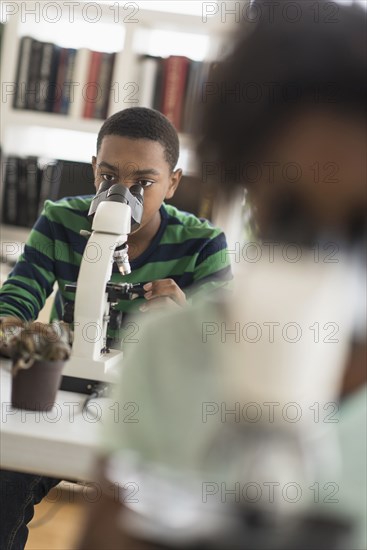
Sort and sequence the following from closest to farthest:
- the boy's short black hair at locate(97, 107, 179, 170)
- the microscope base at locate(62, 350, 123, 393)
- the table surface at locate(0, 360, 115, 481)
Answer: the table surface at locate(0, 360, 115, 481)
the microscope base at locate(62, 350, 123, 393)
the boy's short black hair at locate(97, 107, 179, 170)

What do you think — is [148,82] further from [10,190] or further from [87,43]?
[10,190]

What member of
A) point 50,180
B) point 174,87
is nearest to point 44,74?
point 50,180

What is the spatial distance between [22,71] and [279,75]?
259 centimetres

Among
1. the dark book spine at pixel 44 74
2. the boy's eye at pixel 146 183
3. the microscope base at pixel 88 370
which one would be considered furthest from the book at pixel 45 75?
the microscope base at pixel 88 370

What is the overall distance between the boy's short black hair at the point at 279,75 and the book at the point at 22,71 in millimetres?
2525

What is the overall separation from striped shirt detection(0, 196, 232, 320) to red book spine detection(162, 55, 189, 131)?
981 mm

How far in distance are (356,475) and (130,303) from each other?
1.22 meters

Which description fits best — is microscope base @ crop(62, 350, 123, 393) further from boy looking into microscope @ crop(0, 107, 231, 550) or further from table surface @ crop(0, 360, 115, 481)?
boy looking into microscope @ crop(0, 107, 231, 550)

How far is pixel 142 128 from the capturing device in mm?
1875

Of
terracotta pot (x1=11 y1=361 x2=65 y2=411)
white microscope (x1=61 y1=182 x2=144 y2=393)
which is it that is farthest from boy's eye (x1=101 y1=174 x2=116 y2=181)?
terracotta pot (x1=11 y1=361 x2=65 y2=411)

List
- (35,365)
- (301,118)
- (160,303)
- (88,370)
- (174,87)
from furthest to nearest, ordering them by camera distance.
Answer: (174,87)
(160,303)
(88,370)
(35,365)
(301,118)

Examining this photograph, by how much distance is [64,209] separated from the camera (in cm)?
195

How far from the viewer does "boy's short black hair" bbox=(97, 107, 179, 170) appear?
186 centimetres

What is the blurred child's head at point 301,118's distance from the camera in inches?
20.1
